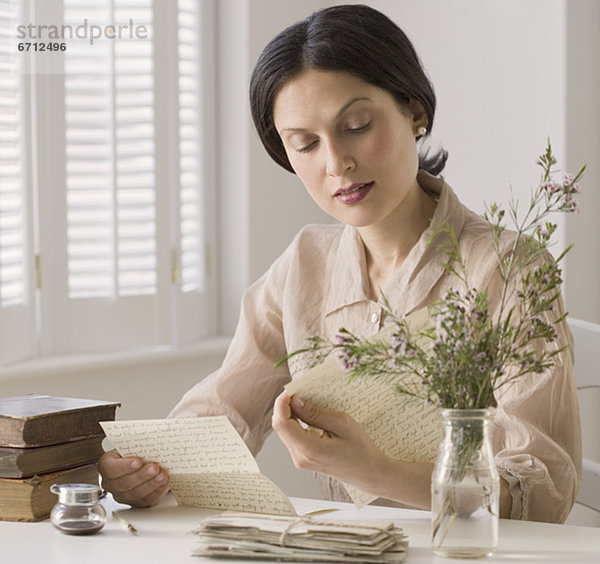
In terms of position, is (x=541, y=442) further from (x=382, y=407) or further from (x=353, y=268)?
(x=353, y=268)

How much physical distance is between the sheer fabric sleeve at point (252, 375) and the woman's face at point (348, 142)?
12.8 inches

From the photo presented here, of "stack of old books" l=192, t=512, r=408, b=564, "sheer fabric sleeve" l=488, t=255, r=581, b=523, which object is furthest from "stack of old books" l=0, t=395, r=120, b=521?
"sheer fabric sleeve" l=488, t=255, r=581, b=523

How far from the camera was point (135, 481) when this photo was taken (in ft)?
4.80

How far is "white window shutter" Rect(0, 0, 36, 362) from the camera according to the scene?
8.36 ft

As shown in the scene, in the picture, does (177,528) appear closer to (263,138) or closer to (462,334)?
(462,334)

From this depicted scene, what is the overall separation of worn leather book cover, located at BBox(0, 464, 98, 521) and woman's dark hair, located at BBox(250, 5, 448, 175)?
716mm

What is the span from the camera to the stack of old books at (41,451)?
1.41 meters

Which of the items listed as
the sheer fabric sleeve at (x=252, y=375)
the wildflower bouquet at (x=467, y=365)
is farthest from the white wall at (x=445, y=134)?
the wildflower bouquet at (x=467, y=365)

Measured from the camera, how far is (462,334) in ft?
3.54

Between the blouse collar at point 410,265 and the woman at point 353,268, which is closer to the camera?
the woman at point 353,268

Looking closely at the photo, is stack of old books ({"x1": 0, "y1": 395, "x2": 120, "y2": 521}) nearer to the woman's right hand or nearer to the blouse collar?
the woman's right hand

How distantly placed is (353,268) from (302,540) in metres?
0.70

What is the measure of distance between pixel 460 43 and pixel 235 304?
100 cm

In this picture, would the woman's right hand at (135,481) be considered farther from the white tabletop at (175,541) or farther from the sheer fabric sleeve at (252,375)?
the sheer fabric sleeve at (252,375)
